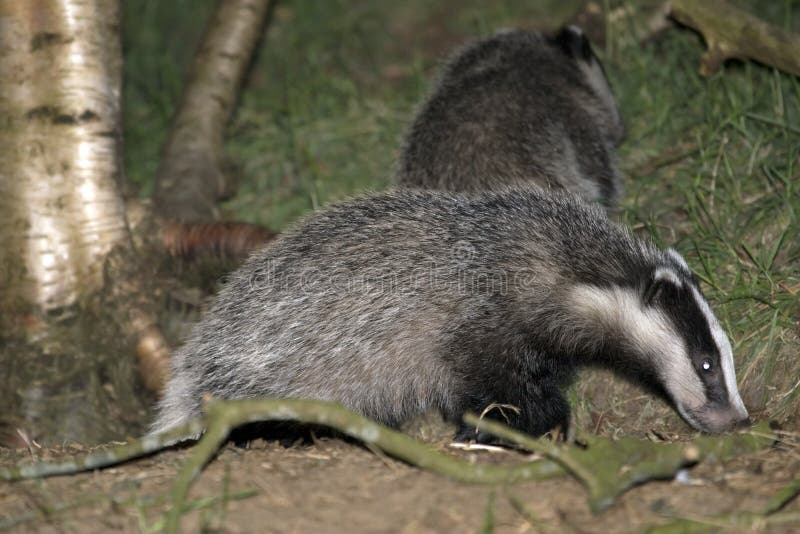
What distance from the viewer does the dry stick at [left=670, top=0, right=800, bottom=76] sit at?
5488mm

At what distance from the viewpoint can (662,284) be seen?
12.1ft

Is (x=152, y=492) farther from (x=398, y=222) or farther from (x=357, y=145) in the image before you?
(x=357, y=145)

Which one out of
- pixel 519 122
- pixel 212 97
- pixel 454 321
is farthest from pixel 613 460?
pixel 212 97

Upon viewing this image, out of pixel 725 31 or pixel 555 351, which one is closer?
pixel 555 351

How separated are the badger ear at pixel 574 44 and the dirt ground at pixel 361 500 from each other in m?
3.36

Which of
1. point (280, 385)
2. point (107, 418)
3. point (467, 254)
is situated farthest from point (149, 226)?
point (467, 254)

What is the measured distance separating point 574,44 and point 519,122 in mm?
1024

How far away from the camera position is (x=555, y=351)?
398 centimetres

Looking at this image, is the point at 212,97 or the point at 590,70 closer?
the point at 590,70

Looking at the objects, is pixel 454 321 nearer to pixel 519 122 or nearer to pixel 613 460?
pixel 613 460

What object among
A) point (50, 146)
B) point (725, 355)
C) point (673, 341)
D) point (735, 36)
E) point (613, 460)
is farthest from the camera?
point (735, 36)

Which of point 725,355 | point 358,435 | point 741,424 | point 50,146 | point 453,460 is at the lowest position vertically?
point 741,424

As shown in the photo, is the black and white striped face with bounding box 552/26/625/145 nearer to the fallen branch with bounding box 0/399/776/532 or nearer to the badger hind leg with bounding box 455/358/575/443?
the badger hind leg with bounding box 455/358/575/443

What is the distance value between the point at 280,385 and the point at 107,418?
136cm
